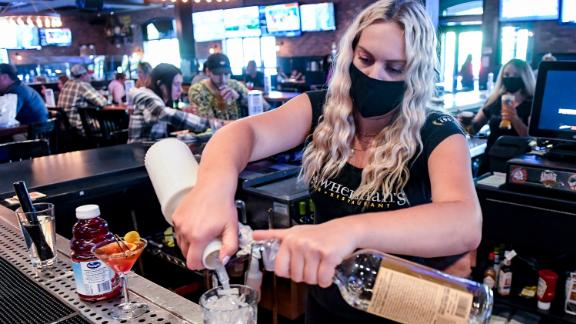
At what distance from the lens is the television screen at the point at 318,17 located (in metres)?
11.7

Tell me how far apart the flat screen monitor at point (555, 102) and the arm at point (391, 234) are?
144 centimetres

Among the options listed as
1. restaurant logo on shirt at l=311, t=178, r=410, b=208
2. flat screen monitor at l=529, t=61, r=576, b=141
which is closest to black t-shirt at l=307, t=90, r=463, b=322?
restaurant logo on shirt at l=311, t=178, r=410, b=208

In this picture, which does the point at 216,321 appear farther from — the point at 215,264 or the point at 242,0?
the point at 242,0

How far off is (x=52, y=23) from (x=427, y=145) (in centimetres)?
1300

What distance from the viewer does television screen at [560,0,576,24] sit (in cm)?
680

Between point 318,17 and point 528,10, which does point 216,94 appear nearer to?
point 528,10

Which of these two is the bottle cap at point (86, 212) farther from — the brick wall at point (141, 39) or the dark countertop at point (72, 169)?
the brick wall at point (141, 39)

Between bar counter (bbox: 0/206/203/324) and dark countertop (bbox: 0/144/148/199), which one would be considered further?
dark countertop (bbox: 0/144/148/199)

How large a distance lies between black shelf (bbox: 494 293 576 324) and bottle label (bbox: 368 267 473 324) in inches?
79.7

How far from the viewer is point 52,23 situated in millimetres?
12188

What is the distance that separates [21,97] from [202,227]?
17.6ft

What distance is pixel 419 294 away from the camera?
66cm

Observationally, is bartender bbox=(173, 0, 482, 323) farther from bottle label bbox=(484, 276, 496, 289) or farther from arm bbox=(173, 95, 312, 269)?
bottle label bbox=(484, 276, 496, 289)

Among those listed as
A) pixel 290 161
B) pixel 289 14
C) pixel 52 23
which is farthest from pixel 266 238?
pixel 52 23
